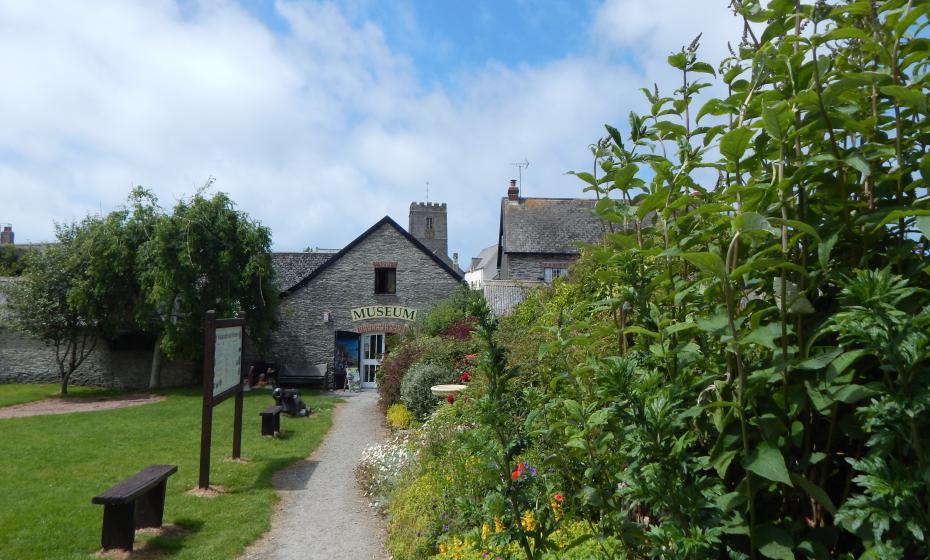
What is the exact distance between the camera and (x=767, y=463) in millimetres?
1339

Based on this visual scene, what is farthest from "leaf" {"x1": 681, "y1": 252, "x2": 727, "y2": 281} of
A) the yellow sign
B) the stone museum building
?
the yellow sign

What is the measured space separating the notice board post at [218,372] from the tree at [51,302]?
13.1 metres

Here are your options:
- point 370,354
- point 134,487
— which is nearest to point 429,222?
point 370,354

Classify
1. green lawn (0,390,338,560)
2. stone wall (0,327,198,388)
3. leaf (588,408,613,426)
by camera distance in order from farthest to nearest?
1. stone wall (0,327,198,388)
2. green lawn (0,390,338,560)
3. leaf (588,408,613,426)

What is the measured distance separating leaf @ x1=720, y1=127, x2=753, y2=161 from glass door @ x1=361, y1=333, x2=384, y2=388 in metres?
23.0

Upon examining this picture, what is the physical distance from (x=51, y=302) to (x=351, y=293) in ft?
30.9

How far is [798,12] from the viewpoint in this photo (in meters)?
1.62

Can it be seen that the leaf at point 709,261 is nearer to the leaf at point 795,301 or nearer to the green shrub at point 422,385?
the leaf at point 795,301

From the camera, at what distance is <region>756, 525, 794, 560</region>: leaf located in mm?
1385

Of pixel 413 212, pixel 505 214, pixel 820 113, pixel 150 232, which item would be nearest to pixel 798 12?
pixel 820 113

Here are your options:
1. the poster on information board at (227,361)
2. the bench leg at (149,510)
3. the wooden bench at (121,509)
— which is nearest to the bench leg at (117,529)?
the wooden bench at (121,509)

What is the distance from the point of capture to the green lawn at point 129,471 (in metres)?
6.07

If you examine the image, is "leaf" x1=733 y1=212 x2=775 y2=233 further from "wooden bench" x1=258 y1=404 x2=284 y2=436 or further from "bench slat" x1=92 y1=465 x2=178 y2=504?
"wooden bench" x1=258 y1=404 x2=284 y2=436

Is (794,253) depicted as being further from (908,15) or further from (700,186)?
(908,15)
